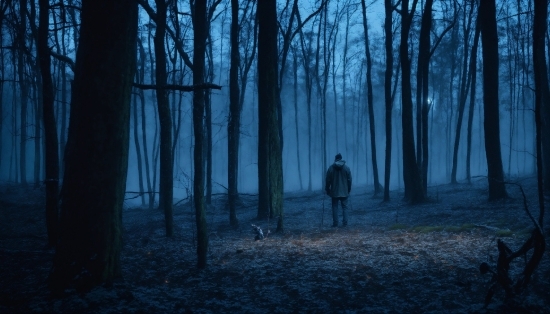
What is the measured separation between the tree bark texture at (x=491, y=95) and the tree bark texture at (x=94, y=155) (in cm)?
1131

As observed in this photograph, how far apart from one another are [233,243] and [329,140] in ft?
148

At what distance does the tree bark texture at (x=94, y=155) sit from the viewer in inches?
150

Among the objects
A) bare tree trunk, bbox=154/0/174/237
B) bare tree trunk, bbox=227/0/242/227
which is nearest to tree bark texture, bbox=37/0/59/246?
bare tree trunk, bbox=154/0/174/237

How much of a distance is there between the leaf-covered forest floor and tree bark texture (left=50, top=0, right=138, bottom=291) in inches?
13.1

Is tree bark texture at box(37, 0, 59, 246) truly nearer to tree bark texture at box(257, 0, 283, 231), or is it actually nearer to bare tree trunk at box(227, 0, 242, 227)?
bare tree trunk at box(227, 0, 242, 227)

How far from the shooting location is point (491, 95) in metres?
11.2

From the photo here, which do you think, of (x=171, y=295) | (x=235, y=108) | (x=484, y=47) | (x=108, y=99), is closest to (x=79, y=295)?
(x=171, y=295)

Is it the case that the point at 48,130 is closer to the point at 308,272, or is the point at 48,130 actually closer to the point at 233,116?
the point at 233,116

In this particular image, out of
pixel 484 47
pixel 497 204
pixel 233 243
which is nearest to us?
pixel 233 243

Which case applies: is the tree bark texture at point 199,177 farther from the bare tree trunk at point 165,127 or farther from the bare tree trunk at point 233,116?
the bare tree trunk at point 233,116

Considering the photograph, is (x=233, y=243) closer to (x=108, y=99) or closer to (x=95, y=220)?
(x=95, y=220)

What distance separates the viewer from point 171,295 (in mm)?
4262

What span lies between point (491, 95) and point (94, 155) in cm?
1185

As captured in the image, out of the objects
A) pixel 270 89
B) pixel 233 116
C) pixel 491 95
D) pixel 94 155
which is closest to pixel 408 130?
pixel 491 95
